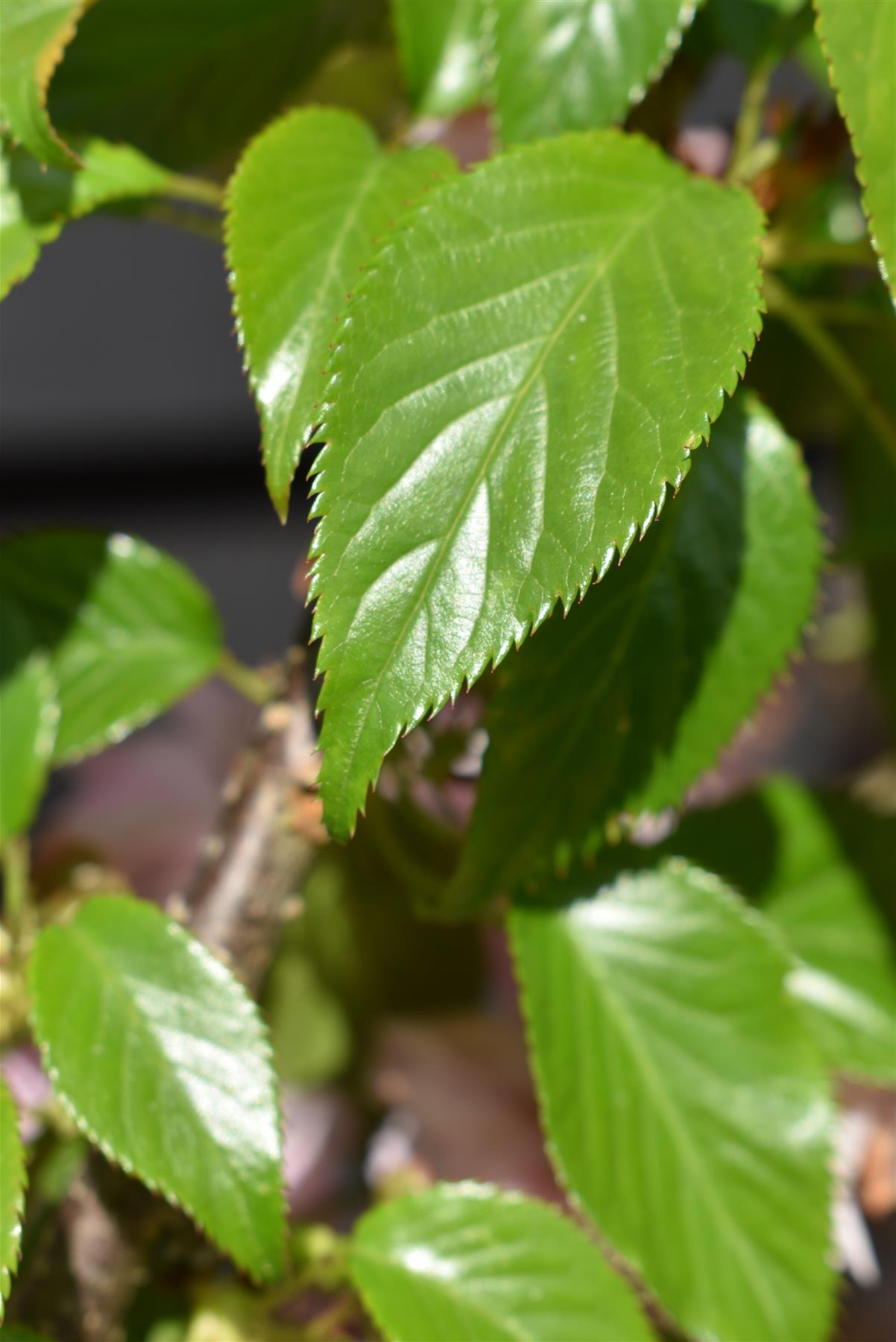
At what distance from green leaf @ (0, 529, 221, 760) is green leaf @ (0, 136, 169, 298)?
0.30 ft

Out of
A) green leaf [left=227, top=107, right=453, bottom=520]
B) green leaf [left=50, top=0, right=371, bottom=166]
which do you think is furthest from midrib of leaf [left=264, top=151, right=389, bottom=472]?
green leaf [left=50, top=0, right=371, bottom=166]

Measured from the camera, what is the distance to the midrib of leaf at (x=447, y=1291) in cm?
29

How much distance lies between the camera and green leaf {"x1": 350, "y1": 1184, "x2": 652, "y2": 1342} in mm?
295

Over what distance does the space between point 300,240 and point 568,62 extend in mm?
87

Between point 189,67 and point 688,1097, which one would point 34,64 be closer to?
point 189,67

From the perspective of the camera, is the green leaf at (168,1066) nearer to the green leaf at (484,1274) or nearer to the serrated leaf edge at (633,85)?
the green leaf at (484,1274)

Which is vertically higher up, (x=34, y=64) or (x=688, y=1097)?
(x=34, y=64)

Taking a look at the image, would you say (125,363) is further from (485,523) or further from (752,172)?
(485,523)

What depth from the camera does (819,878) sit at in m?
0.42

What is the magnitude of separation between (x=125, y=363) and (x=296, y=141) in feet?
3.06

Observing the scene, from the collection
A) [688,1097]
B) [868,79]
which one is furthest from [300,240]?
[688,1097]

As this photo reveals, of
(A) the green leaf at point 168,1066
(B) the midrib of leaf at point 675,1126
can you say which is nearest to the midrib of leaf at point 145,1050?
(A) the green leaf at point 168,1066

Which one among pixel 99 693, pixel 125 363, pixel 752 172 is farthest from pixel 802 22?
pixel 125 363

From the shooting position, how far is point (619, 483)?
228 mm
